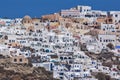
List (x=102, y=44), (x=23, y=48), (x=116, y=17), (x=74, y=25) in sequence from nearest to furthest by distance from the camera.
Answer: (x=23, y=48)
(x=102, y=44)
(x=74, y=25)
(x=116, y=17)

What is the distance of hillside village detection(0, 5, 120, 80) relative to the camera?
8088 cm

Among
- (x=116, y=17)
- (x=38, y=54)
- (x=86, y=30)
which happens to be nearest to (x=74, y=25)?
(x=86, y=30)

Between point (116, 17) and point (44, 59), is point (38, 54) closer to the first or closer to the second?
point (44, 59)

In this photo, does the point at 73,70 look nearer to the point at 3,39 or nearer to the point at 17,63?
the point at 17,63

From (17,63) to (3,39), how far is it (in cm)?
1034

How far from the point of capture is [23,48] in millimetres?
87188

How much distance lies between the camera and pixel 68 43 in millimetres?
90875

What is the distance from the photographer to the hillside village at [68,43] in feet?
265

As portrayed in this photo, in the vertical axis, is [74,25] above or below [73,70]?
above

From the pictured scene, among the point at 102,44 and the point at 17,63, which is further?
the point at 102,44

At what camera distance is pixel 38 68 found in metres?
79.5

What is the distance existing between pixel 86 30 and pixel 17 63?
2009 centimetres

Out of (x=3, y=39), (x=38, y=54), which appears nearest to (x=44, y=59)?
(x=38, y=54)

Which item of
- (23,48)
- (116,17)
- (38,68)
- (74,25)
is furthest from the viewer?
(116,17)
